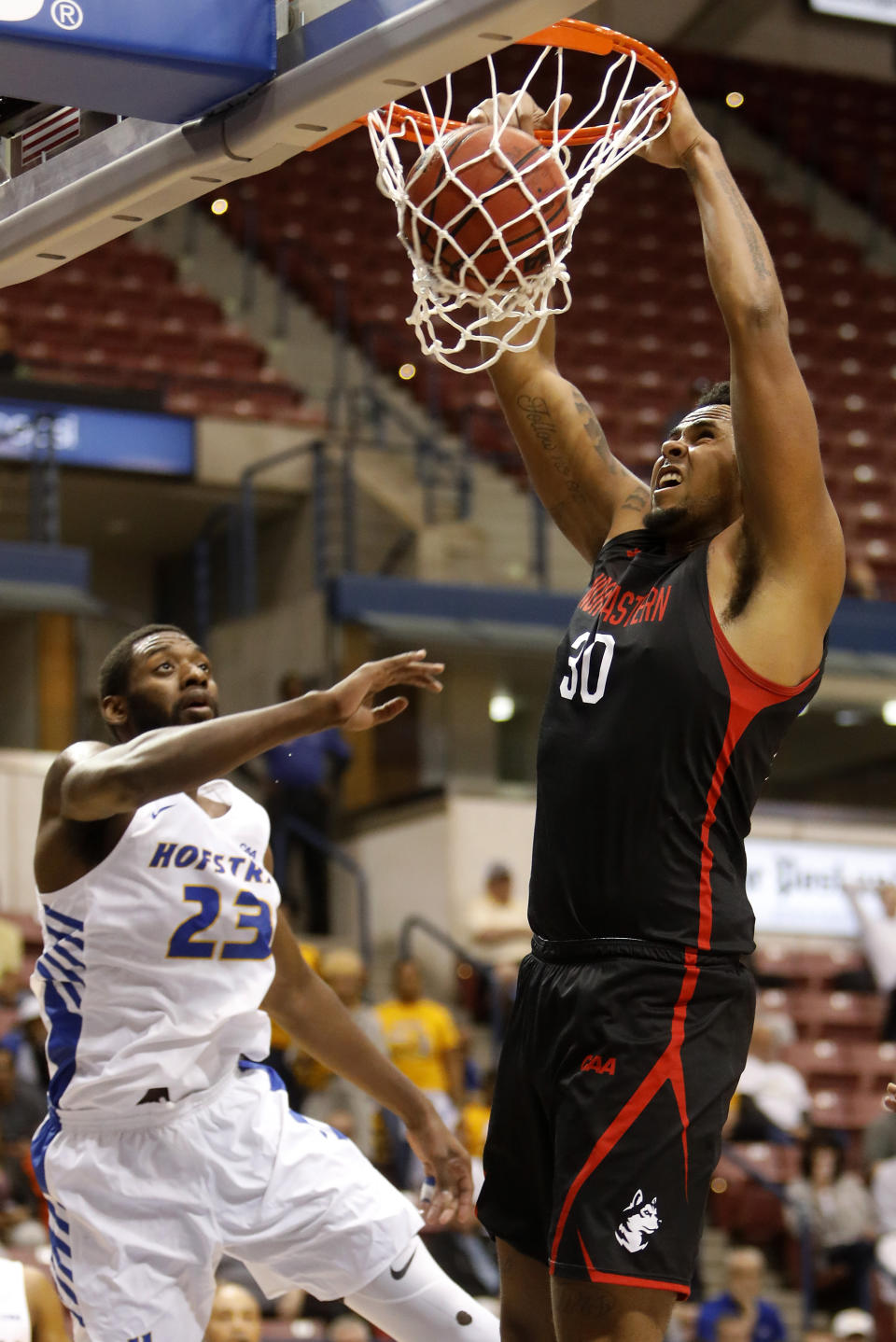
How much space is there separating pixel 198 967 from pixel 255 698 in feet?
34.2

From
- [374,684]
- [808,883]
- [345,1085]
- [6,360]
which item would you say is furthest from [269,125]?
[808,883]

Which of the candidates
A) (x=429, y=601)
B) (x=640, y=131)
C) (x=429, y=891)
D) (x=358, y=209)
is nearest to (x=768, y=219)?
A: (x=358, y=209)

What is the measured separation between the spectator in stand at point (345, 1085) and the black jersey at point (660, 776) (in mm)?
5786

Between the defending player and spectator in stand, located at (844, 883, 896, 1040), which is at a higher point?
the defending player

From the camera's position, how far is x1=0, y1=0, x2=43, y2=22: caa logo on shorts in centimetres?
311

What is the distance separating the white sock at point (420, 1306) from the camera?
162 inches

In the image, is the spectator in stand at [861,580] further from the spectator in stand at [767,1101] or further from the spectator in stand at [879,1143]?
the spectator in stand at [879,1143]

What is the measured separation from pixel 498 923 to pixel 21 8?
973 centimetres

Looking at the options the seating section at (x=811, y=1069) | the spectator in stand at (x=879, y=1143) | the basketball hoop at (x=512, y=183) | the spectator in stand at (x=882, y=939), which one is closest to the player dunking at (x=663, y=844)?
the basketball hoop at (x=512, y=183)

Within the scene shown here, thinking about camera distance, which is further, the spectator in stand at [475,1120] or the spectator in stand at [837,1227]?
the spectator in stand at [837,1227]

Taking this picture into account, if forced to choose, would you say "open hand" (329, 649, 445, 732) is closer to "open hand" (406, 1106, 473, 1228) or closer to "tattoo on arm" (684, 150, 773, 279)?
"tattoo on arm" (684, 150, 773, 279)

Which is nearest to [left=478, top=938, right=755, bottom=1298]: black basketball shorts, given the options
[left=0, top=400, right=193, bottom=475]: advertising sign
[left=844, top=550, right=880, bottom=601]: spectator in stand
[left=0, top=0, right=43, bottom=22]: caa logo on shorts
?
[left=0, top=0, right=43, bottom=22]: caa logo on shorts

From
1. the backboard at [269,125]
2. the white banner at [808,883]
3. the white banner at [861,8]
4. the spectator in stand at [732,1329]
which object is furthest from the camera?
the white banner at [861,8]

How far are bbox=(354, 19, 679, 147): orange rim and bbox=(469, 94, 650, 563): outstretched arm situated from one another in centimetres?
8
